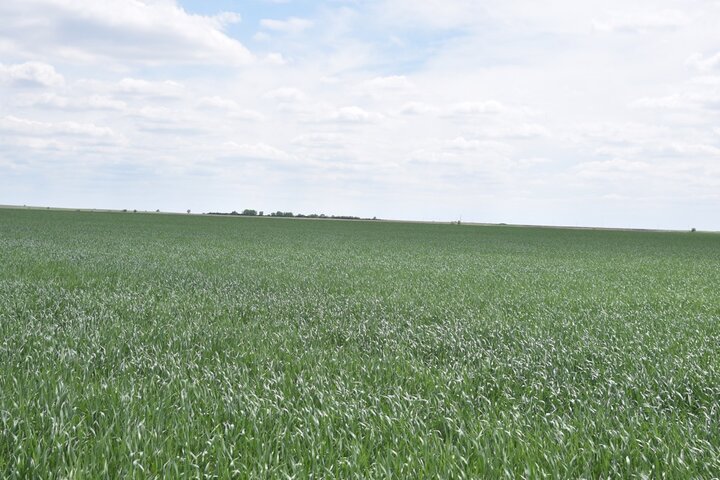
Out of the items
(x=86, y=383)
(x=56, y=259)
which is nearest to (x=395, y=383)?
(x=86, y=383)

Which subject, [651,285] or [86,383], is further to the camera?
[651,285]

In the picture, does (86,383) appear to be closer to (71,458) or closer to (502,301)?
(71,458)

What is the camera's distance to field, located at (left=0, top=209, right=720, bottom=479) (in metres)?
4.44

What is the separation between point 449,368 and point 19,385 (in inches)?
191

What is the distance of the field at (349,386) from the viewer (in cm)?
444

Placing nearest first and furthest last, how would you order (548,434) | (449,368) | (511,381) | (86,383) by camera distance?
(548,434) < (86,383) < (511,381) < (449,368)

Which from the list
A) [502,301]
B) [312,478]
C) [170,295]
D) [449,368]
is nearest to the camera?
[312,478]

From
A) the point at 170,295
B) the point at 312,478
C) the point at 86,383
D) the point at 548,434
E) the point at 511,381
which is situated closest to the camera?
the point at 312,478

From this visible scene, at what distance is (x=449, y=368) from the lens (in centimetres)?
745

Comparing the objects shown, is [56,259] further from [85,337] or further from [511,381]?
[511,381]

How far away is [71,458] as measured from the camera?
4250 millimetres

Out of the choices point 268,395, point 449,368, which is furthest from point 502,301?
point 268,395

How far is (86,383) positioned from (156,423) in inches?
66.7

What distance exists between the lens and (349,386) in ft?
20.6
